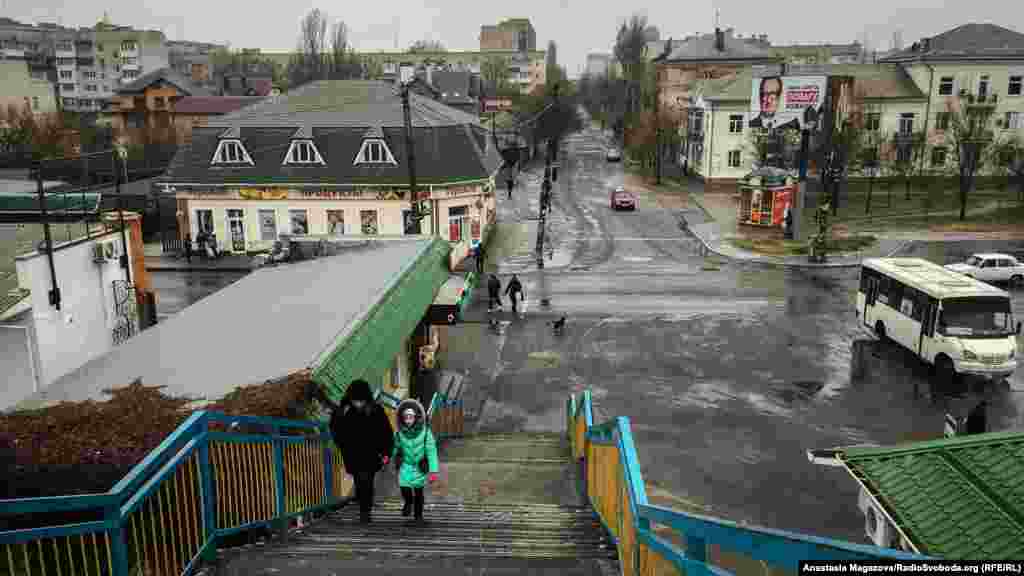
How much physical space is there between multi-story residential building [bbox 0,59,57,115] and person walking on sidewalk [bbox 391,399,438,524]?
8643 centimetres

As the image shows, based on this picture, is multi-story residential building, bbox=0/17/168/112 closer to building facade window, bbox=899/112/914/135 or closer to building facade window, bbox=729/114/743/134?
building facade window, bbox=729/114/743/134

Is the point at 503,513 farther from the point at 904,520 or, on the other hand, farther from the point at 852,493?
the point at 852,493

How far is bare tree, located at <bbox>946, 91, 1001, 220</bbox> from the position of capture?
46812 mm

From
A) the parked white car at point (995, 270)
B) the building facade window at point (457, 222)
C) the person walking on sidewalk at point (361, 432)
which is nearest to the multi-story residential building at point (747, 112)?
the parked white car at point (995, 270)

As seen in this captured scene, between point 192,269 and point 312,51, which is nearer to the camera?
point 192,269

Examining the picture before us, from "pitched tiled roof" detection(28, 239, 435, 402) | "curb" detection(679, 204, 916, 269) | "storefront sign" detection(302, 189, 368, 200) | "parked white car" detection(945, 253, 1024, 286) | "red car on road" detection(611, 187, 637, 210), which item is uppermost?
"pitched tiled roof" detection(28, 239, 435, 402)

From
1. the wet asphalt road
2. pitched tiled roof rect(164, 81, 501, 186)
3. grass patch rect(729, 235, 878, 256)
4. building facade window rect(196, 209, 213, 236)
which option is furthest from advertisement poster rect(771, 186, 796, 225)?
building facade window rect(196, 209, 213, 236)

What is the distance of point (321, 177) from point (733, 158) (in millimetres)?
36218

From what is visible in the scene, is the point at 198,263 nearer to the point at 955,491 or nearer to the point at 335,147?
the point at 335,147

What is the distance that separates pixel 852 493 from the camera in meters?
14.5

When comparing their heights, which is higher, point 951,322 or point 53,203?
point 53,203

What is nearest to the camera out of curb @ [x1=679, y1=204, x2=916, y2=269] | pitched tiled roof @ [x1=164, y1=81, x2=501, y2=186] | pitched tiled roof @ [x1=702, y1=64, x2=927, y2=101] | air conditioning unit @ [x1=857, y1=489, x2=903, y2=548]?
air conditioning unit @ [x1=857, y1=489, x2=903, y2=548]

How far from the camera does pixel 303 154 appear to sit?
37.5 metres

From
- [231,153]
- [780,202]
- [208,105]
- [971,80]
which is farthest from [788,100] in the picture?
[208,105]
